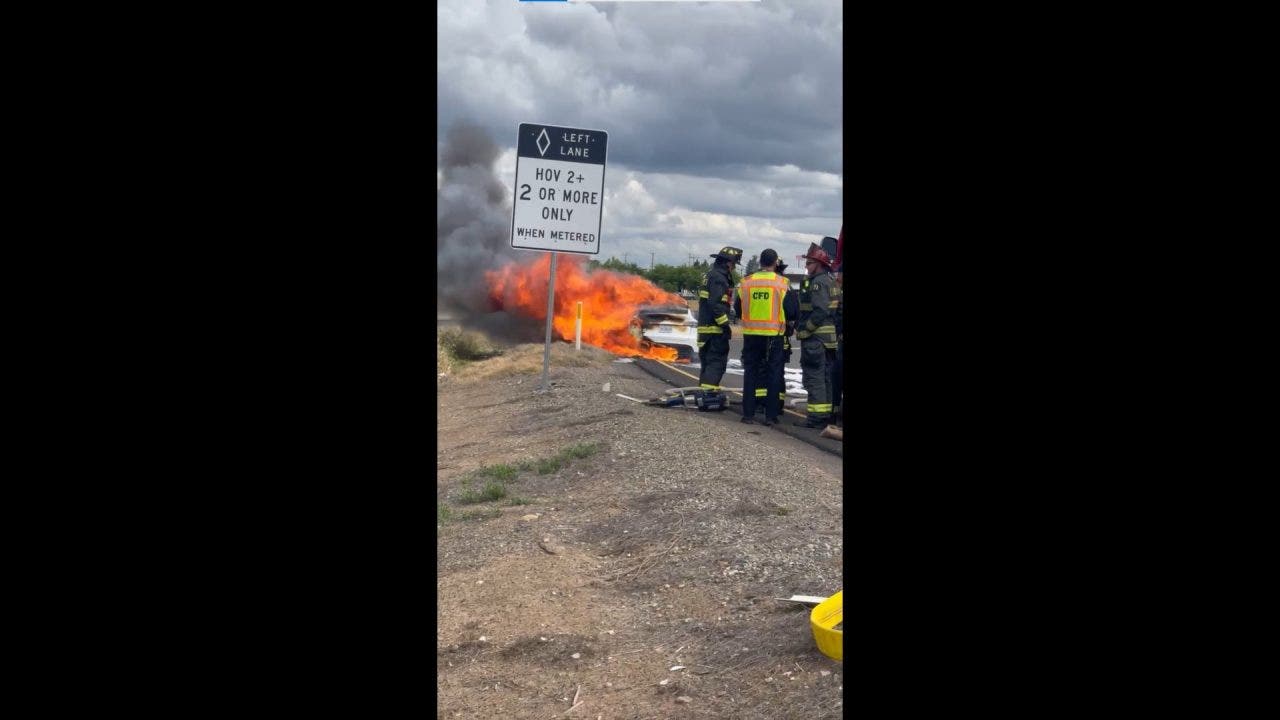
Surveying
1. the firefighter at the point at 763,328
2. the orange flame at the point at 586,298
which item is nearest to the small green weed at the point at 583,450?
the firefighter at the point at 763,328

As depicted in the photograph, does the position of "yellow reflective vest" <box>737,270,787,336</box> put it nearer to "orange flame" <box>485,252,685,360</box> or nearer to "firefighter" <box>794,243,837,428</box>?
"firefighter" <box>794,243,837,428</box>

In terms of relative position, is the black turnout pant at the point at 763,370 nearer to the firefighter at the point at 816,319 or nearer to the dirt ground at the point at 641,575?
the firefighter at the point at 816,319

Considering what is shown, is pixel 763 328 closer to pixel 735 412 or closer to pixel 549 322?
pixel 735 412

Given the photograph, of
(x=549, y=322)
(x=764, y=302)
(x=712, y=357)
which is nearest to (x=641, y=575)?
(x=764, y=302)

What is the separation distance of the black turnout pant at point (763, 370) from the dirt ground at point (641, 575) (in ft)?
2.20

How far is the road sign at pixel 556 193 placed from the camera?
497 inches

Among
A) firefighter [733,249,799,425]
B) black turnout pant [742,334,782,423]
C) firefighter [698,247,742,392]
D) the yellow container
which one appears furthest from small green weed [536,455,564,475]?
the yellow container

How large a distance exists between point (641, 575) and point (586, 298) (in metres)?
16.8

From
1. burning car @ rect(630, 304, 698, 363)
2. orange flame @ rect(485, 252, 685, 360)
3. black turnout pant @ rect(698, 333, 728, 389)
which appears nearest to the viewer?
black turnout pant @ rect(698, 333, 728, 389)

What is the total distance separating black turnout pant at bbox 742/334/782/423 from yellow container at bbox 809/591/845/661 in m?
7.29

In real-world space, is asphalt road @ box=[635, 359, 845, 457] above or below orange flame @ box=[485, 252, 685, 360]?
below

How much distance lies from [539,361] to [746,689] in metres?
15.7

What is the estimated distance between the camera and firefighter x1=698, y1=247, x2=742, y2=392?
12867 millimetres

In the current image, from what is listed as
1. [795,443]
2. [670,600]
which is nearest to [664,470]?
[795,443]
